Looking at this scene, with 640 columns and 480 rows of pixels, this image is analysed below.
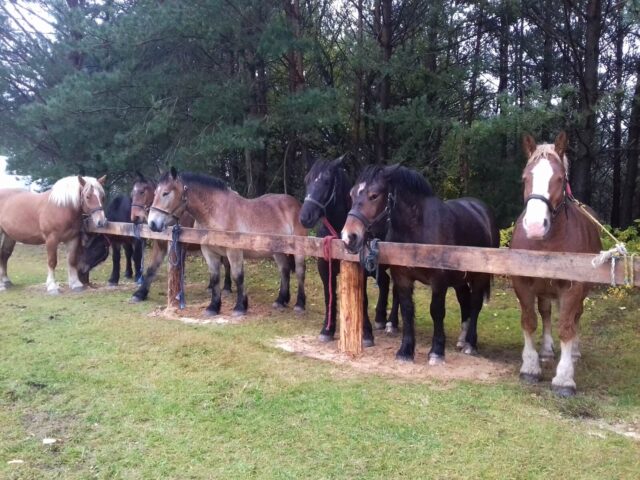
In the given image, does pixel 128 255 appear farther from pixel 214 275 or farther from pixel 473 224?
pixel 473 224

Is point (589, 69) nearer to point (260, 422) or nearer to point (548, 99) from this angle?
point (548, 99)

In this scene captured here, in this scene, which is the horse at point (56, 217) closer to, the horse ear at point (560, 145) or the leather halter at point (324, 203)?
the leather halter at point (324, 203)

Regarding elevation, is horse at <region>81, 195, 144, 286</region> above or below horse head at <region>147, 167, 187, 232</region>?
below

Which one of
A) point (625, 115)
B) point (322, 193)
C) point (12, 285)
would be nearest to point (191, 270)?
point (12, 285)

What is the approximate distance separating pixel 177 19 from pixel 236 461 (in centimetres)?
859

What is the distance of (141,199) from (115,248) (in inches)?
75.2

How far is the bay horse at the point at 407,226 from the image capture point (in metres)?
4.46

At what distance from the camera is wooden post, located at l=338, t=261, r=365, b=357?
4750mm

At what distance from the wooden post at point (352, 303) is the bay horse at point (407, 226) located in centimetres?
33

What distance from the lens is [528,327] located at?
4.26 m

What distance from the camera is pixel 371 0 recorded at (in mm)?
12352

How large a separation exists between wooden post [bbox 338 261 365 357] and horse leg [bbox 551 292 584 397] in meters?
1.75

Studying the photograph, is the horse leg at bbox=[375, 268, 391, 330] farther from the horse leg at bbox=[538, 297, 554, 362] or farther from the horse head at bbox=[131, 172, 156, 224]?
the horse head at bbox=[131, 172, 156, 224]

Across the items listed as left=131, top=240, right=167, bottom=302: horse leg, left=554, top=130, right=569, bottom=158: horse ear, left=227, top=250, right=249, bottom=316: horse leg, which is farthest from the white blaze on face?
left=131, top=240, right=167, bottom=302: horse leg
